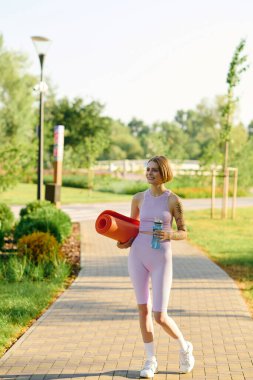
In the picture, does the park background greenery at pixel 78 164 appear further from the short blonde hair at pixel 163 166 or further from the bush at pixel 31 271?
the short blonde hair at pixel 163 166

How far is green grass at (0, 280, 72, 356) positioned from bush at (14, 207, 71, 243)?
11.6 ft

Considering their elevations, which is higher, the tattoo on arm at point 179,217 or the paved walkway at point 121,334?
the tattoo on arm at point 179,217

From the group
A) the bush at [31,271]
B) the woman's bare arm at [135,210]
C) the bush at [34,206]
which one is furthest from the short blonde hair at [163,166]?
the bush at [34,206]

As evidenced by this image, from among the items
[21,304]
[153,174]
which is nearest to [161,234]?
[153,174]

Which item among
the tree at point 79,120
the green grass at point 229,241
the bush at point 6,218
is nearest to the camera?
the green grass at point 229,241

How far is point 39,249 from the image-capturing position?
35.6 feet

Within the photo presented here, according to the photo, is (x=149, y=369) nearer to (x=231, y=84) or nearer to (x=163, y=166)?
(x=163, y=166)

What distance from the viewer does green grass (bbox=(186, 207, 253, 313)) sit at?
10.9 metres

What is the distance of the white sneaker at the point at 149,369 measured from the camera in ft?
16.4

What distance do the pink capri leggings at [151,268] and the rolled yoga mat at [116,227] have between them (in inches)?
2.9

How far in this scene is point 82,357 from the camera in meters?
5.60

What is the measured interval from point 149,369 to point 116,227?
1.12 m

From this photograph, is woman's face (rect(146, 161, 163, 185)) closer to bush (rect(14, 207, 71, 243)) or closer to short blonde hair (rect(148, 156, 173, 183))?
short blonde hair (rect(148, 156, 173, 183))

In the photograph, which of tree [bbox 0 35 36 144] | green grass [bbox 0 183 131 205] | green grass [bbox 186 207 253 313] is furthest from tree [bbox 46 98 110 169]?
green grass [bbox 186 207 253 313]
